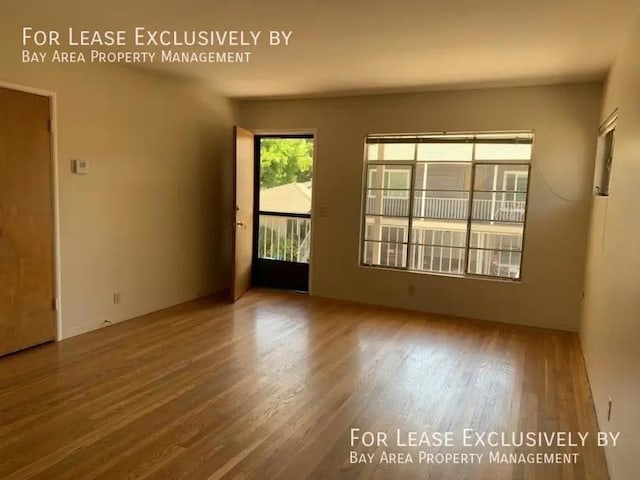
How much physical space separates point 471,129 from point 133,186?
3.56 metres

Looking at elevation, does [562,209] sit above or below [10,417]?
above

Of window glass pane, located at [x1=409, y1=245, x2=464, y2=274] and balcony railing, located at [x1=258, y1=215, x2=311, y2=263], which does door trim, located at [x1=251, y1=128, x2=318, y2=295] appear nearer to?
balcony railing, located at [x1=258, y1=215, x2=311, y2=263]

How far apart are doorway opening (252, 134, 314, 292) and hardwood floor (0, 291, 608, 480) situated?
146 cm

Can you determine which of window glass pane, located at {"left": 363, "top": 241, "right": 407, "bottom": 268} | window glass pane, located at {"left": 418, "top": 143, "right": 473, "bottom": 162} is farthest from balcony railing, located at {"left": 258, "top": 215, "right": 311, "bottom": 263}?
window glass pane, located at {"left": 418, "top": 143, "right": 473, "bottom": 162}

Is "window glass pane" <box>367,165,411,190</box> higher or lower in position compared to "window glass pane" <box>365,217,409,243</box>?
higher

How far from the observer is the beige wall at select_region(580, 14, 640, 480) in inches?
81.0

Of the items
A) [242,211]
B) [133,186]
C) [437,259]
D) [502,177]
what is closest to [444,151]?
[502,177]

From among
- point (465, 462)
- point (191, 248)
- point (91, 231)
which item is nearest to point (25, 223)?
point (91, 231)

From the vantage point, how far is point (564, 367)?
3680mm

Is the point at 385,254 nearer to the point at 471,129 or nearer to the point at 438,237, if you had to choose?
the point at 438,237

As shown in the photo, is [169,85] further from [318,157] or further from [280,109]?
[318,157]

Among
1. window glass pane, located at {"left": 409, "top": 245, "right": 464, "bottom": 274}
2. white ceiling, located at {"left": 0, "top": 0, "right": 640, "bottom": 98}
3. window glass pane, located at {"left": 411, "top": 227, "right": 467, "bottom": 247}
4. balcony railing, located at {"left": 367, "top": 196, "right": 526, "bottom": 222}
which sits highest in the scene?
white ceiling, located at {"left": 0, "top": 0, "right": 640, "bottom": 98}

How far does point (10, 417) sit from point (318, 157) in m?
4.06

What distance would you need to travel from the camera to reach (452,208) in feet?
16.9
